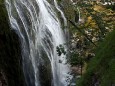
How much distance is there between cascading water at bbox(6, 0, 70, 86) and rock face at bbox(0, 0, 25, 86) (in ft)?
0.80

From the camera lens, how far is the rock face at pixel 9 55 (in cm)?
728

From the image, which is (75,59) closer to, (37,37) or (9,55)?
(9,55)

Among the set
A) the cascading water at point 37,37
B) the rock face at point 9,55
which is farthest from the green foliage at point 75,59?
the rock face at point 9,55

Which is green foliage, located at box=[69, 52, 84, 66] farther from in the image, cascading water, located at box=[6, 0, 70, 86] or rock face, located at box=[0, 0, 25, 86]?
rock face, located at box=[0, 0, 25, 86]

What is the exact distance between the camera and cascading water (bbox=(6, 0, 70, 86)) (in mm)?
8117

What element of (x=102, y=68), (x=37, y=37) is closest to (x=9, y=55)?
(x=37, y=37)

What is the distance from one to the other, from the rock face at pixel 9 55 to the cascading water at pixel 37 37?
9.7 inches

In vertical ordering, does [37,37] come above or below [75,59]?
above

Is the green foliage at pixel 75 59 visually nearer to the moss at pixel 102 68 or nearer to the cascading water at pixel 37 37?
the cascading water at pixel 37 37

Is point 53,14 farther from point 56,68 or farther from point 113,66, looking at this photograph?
point 113,66

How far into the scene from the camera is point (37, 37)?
29.3 ft

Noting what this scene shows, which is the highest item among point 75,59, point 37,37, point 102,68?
point 102,68

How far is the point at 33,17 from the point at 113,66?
557 centimetres

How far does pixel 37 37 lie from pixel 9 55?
1.58 m
